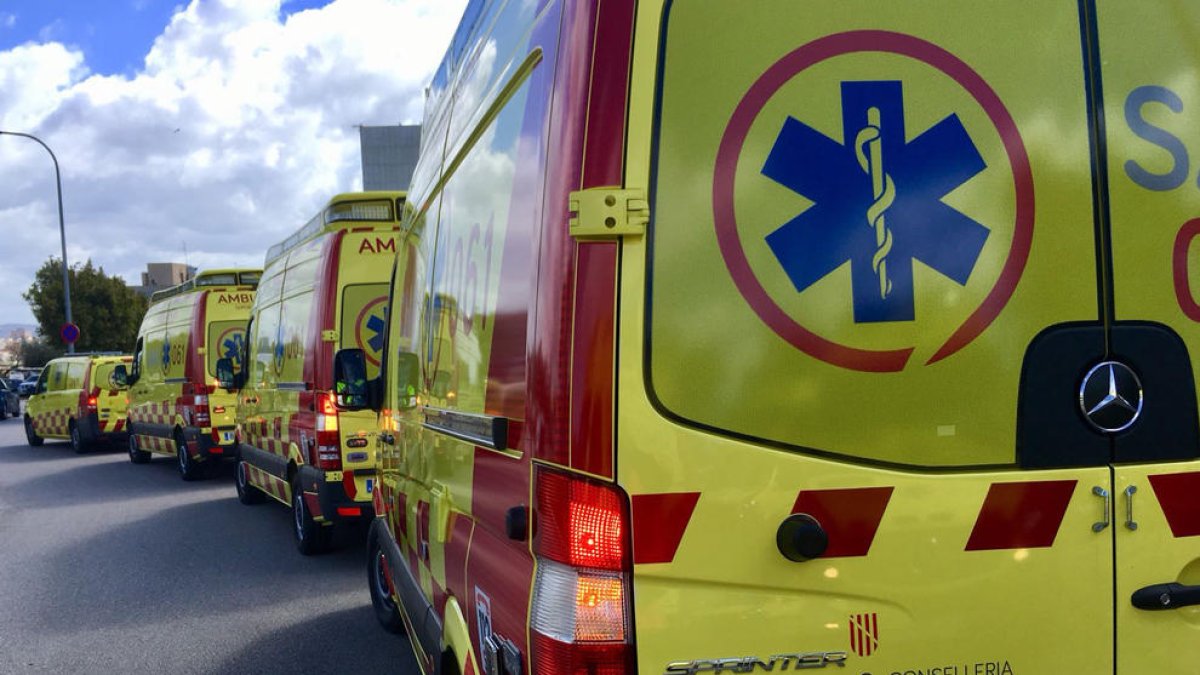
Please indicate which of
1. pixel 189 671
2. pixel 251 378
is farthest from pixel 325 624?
pixel 251 378

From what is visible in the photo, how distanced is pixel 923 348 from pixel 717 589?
25.0 inches

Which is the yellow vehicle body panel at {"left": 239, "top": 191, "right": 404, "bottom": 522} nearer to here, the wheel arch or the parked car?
the wheel arch

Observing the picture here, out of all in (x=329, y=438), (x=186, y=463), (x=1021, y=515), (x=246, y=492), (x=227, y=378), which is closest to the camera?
(x=1021, y=515)

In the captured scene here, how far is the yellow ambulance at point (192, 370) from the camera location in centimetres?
1345

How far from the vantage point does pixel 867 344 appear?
2.09 m

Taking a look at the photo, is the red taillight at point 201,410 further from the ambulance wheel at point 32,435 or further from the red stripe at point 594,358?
the red stripe at point 594,358

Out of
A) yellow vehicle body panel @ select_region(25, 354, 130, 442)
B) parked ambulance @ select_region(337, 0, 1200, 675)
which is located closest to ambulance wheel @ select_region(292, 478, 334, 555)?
parked ambulance @ select_region(337, 0, 1200, 675)

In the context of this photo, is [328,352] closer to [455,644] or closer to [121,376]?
[455,644]

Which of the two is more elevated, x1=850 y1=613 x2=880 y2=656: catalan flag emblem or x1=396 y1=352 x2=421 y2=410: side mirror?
x1=396 y1=352 x2=421 y2=410: side mirror

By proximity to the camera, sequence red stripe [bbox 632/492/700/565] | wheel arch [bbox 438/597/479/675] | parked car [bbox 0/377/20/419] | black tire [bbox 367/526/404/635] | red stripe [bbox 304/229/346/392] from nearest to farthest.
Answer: red stripe [bbox 632/492/700/565]
wheel arch [bbox 438/597/479/675]
black tire [bbox 367/526/404/635]
red stripe [bbox 304/229/346/392]
parked car [bbox 0/377/20/419]

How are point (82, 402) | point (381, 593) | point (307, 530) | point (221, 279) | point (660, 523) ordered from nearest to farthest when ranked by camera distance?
1. point (660, 523)
2. point (381, 593)
3. point (307, 530)
4. point (221, 279)
5. point (82, 402)

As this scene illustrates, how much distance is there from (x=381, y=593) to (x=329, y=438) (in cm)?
181

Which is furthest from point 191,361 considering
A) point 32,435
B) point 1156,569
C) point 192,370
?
point 1156,569

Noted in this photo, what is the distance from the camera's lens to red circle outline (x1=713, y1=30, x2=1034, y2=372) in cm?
205
